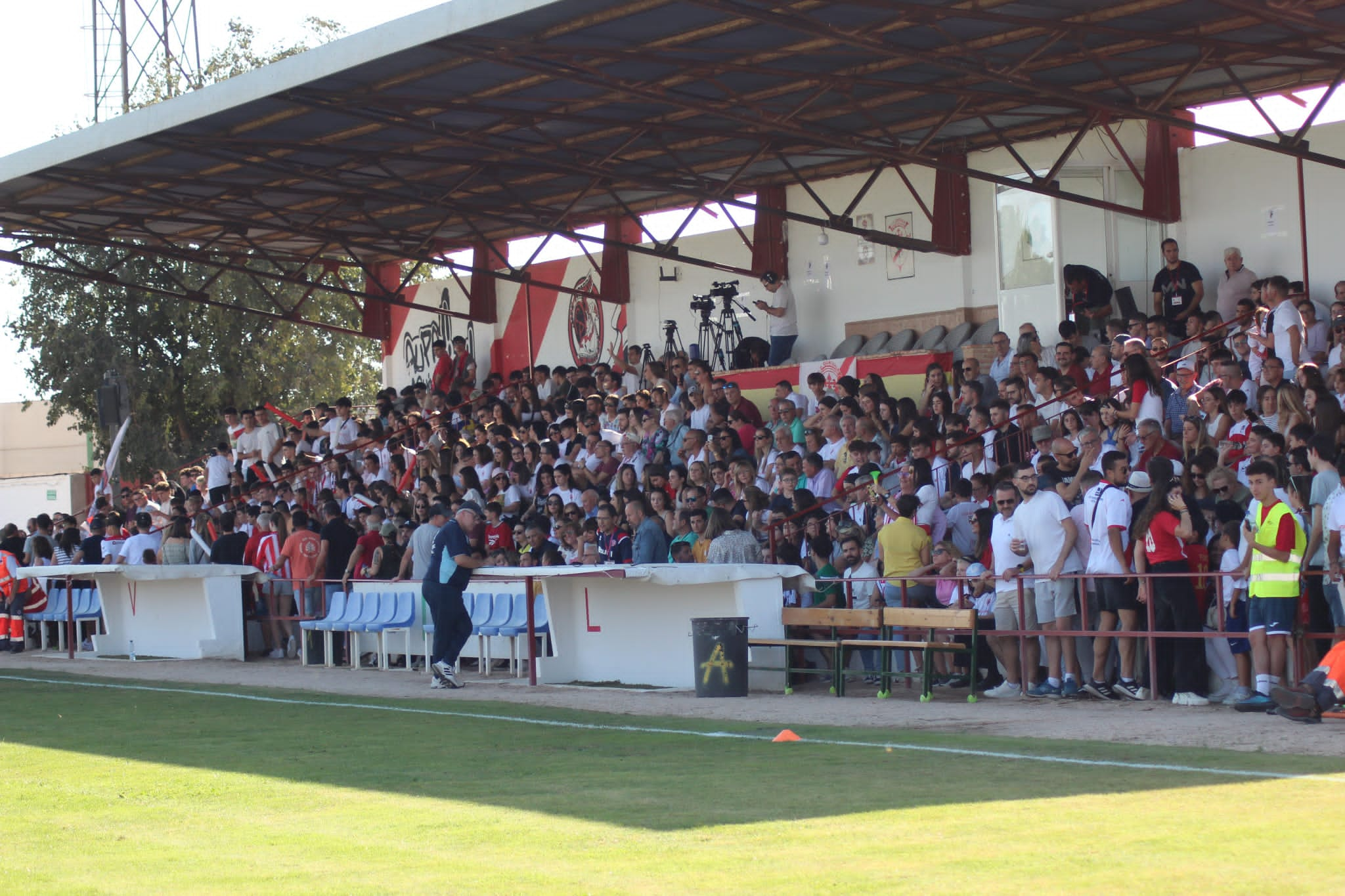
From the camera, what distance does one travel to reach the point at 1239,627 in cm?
1320

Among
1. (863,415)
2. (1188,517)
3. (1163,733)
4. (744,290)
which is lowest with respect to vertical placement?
(1163,733)

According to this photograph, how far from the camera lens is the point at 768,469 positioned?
19.3 m

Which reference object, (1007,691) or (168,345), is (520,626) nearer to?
(1007,691)

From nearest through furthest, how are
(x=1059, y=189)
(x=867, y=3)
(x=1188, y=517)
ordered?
(x=1188, y=517)
(x=867, y=3)
(x=1059, y=189)

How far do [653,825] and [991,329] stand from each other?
1621 centimetres

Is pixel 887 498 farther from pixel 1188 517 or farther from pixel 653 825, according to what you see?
pixel 653 825

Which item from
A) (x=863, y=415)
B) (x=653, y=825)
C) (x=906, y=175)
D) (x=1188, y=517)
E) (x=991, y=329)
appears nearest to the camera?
(x=653, y=825)

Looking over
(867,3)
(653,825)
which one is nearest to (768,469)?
(867,3)

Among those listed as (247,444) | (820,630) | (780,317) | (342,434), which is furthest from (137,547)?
(820,630)

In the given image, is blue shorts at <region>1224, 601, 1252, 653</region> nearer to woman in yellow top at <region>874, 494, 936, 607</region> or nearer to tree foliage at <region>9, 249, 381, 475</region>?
woman in yellow top at <region>874, 494, 936, 607</region>

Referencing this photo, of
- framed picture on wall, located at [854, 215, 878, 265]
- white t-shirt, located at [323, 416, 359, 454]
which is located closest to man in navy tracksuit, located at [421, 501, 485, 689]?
framed picture on wall, located at [854, 215, 878, 265]

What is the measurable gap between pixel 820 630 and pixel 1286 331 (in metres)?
5.38

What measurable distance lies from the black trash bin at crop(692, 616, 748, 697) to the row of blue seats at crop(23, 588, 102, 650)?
11597mm

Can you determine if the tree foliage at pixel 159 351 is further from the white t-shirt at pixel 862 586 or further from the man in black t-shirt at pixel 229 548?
the white t-shirt at pixel 862 586
